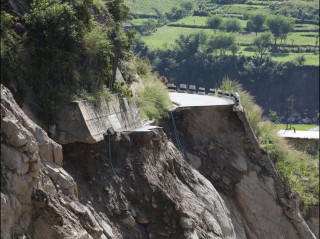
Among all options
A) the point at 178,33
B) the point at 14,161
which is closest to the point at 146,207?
the point at 14,161

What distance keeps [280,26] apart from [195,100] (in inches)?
3904

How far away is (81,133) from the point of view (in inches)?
651

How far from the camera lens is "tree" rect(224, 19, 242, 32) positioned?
130262mm

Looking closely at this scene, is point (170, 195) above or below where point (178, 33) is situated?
above

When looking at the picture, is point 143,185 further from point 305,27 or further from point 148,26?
point 305,27

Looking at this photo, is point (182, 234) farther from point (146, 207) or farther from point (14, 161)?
point (14, 161)

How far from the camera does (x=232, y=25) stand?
433ft

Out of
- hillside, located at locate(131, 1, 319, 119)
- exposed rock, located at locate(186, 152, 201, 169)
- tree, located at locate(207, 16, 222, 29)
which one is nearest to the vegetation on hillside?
exposed rock, located at locate(186, 152, 201, 169)

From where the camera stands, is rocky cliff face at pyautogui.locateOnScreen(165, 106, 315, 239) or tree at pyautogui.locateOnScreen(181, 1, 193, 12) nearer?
rocky cliff face at pyautogui.locateOnScreen(165, 106, 315, 239)

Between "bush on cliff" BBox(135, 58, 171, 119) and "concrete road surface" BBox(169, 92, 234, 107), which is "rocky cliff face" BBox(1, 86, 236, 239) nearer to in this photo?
"bush on cliff" BBox(135, 58, 171, 119)

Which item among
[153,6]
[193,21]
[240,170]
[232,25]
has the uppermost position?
[240,170]

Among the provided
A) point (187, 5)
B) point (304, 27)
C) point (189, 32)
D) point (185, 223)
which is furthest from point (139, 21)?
point (185, 223)

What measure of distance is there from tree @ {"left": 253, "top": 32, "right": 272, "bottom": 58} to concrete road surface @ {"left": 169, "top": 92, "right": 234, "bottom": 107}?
92.2 metres

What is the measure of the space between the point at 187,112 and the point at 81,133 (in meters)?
12.2
